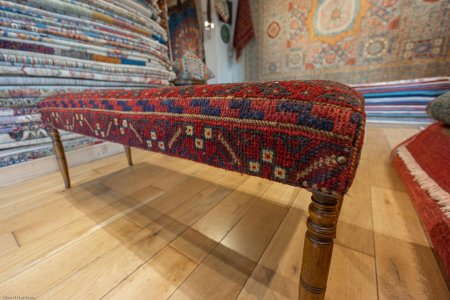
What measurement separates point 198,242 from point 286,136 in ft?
1.59

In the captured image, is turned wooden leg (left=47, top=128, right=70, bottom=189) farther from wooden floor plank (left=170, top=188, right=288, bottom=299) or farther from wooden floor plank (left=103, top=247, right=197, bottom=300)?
wooden floor plank (left=170, top=188, right=288, bottom=299)

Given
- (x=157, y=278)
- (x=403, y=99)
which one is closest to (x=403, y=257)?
(x=157, y=278)

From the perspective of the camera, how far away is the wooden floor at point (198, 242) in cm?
44

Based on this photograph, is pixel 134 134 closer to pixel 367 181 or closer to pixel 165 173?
pixel 165 173

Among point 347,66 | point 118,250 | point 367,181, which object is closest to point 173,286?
point 118,250

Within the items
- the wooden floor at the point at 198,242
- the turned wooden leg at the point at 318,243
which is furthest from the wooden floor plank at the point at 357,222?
the turned wooden leg at the point at 318,243

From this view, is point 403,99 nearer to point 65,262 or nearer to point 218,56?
point 218,56

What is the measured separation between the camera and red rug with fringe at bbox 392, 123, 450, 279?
482mm

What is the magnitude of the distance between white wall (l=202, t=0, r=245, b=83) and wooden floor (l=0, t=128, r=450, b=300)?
2.64 m

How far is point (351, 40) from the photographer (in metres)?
2.67

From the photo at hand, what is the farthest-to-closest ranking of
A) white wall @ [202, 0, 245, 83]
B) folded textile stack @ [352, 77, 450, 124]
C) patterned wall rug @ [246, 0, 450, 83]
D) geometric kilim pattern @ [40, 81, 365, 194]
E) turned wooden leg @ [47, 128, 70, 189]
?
white wall @ [202, 0, 245, 83] < patterned wall rug @ [246, 0, 450, 83] < folded textile stack @ [352, 77, 450, 124] < turned wooden leg @ [47, 128, 70, 189] < geometric kilim pattern @ [40, 81, 365, 194]

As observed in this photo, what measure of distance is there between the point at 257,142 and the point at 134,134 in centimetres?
35

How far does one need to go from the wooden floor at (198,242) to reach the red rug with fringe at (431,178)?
2.1 inches

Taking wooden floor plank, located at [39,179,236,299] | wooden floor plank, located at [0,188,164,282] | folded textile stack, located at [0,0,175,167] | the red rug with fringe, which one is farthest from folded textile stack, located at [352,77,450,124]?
wooden floor plank, located at [0,188,164,282]
